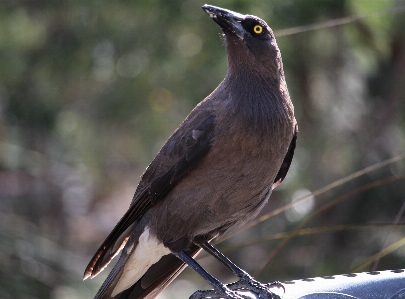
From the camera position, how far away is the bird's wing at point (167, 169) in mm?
3789

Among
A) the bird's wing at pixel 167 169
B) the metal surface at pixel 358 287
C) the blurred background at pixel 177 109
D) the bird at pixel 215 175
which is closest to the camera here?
the metal surface at pixel 358 287

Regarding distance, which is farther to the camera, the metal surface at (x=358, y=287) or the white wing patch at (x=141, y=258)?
the white wing patch at (x=141, y=258)

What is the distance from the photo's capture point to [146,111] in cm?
780

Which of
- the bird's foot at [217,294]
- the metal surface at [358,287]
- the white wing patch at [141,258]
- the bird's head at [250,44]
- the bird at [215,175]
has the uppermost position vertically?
the bird's head at [250,44]

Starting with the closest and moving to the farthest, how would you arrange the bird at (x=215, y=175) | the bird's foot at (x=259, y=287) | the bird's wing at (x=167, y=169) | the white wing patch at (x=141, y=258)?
the bird's foot at (x=259, y=287)
the bird at (x=215, y=175)
the bird's wing at (x=167, y=169)
the white wing patch at (x=141, y=258)

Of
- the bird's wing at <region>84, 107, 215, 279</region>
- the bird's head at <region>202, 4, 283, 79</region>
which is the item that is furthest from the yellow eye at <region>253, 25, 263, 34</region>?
the bird's wing at <region>84, 107, 215, 279</region>

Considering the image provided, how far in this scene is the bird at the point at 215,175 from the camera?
368 cm

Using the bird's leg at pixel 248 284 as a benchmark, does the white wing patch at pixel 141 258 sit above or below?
above

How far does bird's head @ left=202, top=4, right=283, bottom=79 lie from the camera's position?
3.87m

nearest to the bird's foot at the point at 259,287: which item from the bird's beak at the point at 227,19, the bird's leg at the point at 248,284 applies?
the bird's leg at the point at 248,284

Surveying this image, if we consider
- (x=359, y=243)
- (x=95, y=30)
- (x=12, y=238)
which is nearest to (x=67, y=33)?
(x=95, y=30)

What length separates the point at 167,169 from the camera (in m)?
3.95

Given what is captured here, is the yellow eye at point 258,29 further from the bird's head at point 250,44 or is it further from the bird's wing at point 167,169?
the bird's wing at point 167,169

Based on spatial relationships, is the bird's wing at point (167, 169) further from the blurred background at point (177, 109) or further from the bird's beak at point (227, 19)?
the blurred background at point (177, 109)
